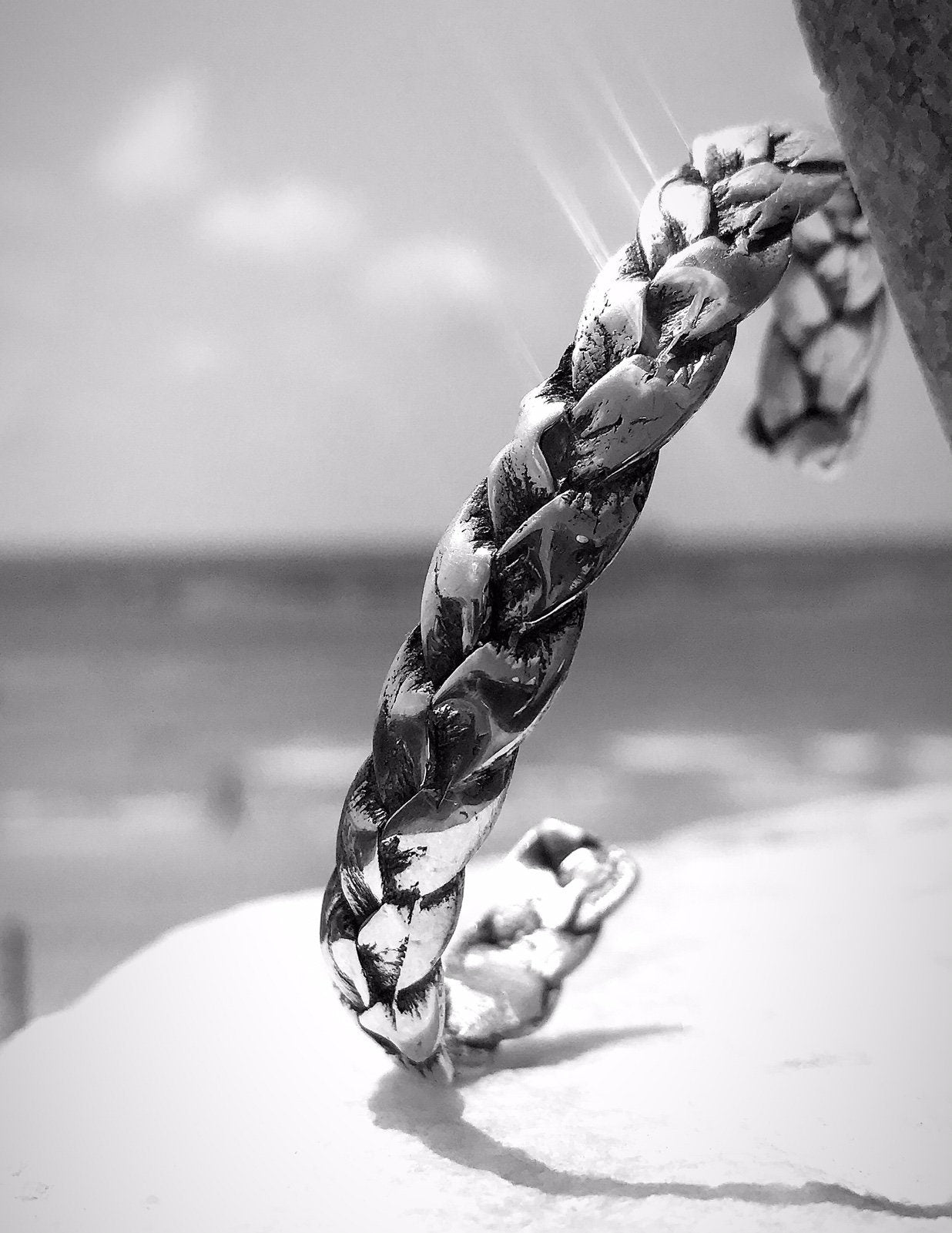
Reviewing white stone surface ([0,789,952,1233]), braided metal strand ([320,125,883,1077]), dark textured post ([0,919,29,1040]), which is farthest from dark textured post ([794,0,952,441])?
dark textured post ([0,919,29,1040])

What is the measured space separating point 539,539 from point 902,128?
0.19 metres

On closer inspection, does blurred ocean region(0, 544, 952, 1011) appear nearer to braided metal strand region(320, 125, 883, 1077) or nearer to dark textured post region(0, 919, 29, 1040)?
dark textured post region(0, 919, 29, 1040)

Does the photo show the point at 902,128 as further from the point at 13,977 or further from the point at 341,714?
the point at 341,714

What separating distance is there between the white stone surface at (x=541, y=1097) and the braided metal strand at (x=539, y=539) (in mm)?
68

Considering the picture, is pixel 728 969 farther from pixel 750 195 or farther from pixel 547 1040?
pixel 750 195

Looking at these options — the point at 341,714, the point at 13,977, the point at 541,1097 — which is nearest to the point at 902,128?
the point at 541,1097

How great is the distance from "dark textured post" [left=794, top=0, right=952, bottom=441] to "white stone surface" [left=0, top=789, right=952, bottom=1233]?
1.02ft

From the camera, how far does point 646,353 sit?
1.44ft

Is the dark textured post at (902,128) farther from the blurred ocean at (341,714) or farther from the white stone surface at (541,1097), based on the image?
the blurred ocean at (341,714)

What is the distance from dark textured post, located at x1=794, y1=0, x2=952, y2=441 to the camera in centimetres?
29

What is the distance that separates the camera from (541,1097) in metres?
0.56

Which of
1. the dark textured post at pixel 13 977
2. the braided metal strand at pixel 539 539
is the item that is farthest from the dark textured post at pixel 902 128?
the dark textured post at pixel 13 977

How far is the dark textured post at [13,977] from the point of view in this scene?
2.62ft

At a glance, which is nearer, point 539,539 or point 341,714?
point 539,539
